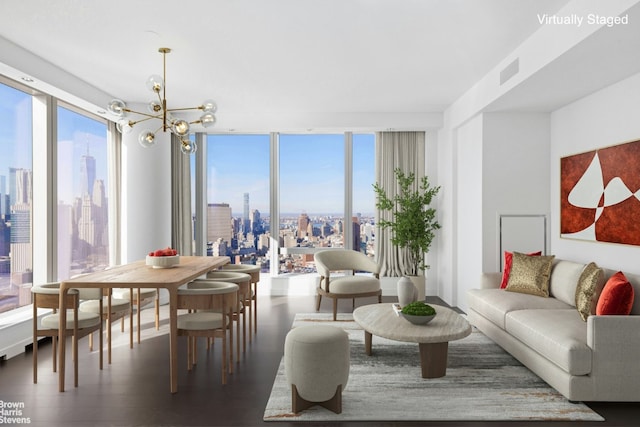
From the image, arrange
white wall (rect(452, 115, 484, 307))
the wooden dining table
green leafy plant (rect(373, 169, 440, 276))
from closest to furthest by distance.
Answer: the wooden dining table → white wall (rect(452, 115, 484, 307)) → green leafy plant (rect(373, 169, 440, 276))

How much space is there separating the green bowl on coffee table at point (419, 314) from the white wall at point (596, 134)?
184 cm

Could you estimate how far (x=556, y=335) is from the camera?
122 inches

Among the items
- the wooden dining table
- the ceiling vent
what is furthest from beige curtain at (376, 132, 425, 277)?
the wooden dining table

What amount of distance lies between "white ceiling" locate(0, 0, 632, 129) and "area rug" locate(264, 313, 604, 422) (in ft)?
9.13

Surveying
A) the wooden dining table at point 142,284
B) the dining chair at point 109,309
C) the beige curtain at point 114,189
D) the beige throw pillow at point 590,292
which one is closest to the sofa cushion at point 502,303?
the beige throw pillow at point 590,292

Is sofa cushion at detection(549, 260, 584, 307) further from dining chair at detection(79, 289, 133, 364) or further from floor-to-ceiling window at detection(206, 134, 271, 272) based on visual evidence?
floor-to-ceiling window at detection(206, 134, 271, 272)

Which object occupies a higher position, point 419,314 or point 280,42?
point 280,42

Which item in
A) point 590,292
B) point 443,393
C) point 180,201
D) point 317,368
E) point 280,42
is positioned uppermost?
point 280,42

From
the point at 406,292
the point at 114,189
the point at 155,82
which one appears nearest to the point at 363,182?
the point at 406,292

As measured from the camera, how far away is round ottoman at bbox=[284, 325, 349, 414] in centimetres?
278

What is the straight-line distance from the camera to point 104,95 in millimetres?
5445

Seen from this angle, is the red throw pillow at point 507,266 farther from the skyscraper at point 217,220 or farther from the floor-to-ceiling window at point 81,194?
the floor-to-ceiling window at point 81,194

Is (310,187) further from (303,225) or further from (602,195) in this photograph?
(602,195)

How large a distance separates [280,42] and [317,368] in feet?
8.95
